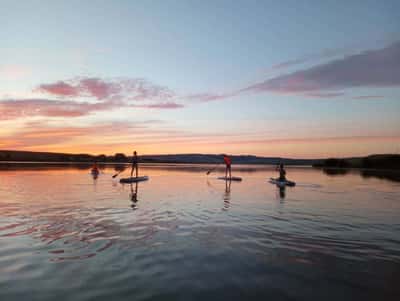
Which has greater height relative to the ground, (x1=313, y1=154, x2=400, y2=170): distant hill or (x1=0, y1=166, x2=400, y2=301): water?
(x1=313, y1=154, x2=400, y2=170): distant hill

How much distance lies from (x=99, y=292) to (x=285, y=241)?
22.1 feet

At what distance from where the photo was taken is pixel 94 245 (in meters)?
9.20

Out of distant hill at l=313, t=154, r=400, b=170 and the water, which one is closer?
the water

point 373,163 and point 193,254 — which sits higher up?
point 373,163

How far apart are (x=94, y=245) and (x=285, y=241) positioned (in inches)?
261

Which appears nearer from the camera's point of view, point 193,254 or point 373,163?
point 193,254

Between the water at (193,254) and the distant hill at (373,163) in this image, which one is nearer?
the water at (193,254)

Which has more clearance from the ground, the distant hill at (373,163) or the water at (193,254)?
the distant hill at (373,163)

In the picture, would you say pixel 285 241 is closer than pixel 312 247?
No

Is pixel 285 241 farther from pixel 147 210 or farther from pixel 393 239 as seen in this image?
pixel 147 210

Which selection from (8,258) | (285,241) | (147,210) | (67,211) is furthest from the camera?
(147,210)

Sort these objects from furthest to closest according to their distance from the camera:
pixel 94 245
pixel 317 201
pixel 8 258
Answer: pixel 317 201
pixel 94 245
pixel 8 258

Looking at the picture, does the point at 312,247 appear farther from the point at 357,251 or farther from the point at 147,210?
the point at 147,210

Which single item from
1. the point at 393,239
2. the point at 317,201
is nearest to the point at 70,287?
the point at 393,239
